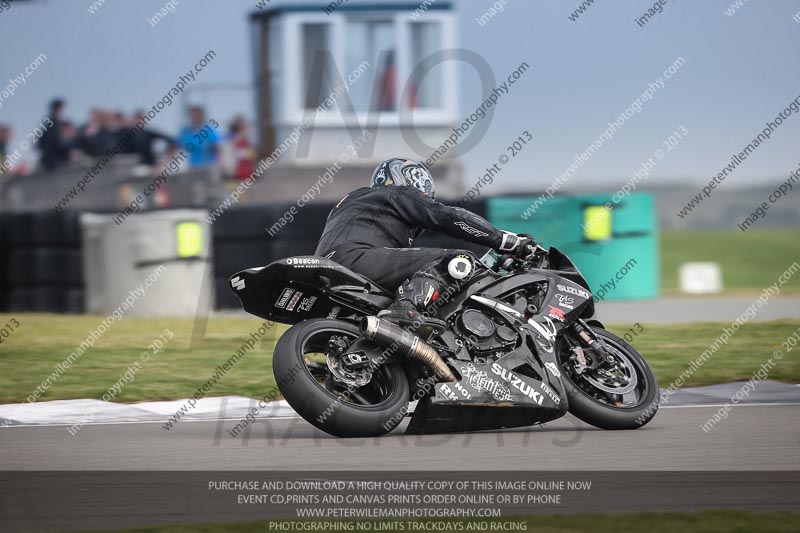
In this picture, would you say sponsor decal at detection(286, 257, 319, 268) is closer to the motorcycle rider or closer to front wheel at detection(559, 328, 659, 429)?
the motorcycle rider

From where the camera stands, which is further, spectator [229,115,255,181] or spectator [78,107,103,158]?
spectator [229,115,255,181]

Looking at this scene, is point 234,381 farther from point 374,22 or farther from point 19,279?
point 374,22

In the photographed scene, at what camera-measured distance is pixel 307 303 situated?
282 inches

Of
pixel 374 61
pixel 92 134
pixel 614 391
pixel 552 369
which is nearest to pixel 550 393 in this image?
pixel 552 369

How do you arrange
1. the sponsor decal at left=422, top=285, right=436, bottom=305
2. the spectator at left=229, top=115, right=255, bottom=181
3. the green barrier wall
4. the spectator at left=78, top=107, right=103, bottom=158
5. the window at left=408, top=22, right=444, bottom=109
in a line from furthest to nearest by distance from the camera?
1. the window at left=408, top=22, right=444, bottom=109
2. the spectator at left=229, top=115, right=255, bottom=181
3. the spectator at left=78, top=107, right=103, bottom=158
4. the green barrier wall
5. the sponsor decal at left=422, top=285, right=436, bottom=305

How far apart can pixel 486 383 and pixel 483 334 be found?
12.4 inches

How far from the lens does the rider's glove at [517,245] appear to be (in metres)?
7.39

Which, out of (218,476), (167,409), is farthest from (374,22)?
(218,476)

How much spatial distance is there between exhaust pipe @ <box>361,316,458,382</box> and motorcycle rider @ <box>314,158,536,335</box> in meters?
0.22

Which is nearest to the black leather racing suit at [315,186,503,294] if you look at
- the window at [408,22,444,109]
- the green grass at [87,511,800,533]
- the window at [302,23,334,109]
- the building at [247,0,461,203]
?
the green grass at [87,511,800,533]

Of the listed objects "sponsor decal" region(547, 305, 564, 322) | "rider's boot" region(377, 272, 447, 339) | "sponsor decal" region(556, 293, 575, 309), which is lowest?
"sponsor decal" region(547, 305, 564, 322)

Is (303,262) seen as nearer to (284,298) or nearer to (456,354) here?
(284,298)

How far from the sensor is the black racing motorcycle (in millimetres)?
6773

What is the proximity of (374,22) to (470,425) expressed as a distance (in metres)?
19.1
